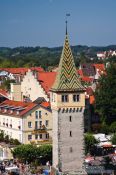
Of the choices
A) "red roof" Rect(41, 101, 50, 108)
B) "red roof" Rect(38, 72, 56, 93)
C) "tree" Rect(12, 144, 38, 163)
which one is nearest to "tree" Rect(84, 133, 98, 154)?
"tree" Rect(12, 144, 38, 163)

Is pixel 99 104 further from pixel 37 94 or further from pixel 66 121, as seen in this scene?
pixel 66 121

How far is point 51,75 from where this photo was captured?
87.3 m

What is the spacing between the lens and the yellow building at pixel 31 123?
68.8 meters

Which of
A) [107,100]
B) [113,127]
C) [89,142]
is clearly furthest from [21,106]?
[107,100]

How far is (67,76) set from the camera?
2114 inches

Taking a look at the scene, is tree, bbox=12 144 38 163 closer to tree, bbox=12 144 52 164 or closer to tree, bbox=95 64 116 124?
tree, bbox=12 144 52 164

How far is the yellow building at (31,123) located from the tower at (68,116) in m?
14.2

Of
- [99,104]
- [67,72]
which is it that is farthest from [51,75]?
[67,72]

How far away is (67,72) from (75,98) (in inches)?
93.1

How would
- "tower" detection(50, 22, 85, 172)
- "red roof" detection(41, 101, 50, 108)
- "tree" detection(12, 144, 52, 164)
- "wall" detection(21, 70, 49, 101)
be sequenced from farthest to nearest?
"wall" detection(21, 70, 49, 101)
"red roof" detection(41, 101, 50, 108)
"tree" detection(12, 144, 52, 164)
"tower" detection(50, 22, 85, 172)

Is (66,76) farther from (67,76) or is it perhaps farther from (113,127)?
(113,127)

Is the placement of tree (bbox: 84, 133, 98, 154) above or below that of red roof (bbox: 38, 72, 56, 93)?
below

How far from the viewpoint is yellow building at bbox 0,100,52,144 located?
2707 inches

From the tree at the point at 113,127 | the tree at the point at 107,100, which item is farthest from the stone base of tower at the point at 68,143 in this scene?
the tree at the point at 107,100
